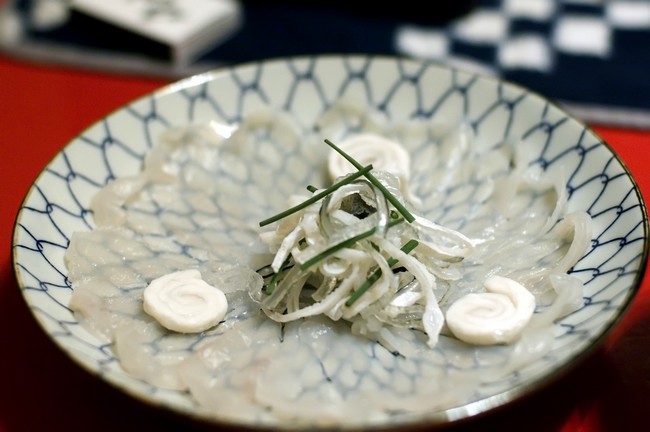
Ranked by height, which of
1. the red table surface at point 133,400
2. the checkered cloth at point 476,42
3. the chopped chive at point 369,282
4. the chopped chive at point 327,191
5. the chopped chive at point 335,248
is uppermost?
the checkered cloth at point 476,42

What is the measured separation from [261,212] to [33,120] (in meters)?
0.71

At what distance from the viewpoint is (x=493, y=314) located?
105 centimetres

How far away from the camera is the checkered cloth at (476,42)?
1.92 m

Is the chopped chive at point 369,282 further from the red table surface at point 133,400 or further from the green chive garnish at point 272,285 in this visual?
the red table surface at point 133,400

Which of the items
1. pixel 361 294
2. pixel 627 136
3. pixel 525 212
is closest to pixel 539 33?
pixel 627 136

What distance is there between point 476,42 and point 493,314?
124 centimetres

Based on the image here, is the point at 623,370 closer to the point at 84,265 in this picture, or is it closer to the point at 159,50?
the point at 84,265

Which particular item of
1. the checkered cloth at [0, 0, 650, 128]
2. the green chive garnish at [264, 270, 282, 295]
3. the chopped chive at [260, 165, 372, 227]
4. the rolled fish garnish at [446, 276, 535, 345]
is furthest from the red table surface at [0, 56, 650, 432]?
the checkered cloth at [0, 0, 650, 128]

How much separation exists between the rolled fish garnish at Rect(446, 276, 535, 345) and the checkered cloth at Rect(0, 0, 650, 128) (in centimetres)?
82

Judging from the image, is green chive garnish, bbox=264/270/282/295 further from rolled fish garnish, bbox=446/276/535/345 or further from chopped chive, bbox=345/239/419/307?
rolled fish garnish, bbox=446/276/535/345

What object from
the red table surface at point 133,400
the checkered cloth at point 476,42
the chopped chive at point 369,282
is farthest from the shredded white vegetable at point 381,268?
the checkered cloth at point 476,42

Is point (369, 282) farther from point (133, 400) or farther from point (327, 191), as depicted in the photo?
point (133, 400)

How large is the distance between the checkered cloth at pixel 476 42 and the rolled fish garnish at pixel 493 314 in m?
0.82

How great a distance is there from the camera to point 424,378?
100cm
